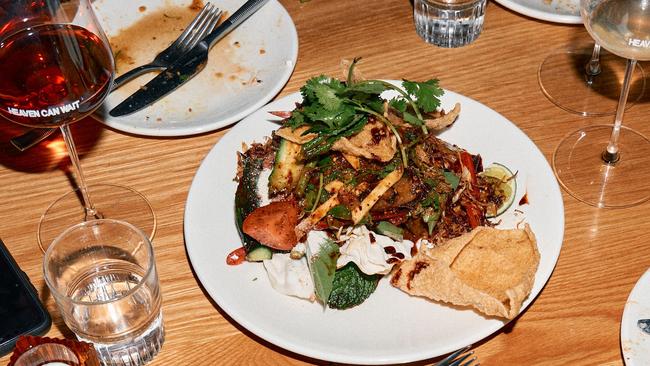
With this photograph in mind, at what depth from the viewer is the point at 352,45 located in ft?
7.91

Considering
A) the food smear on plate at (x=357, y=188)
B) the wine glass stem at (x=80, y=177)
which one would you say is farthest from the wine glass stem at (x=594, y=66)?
the wine glass stem at (x=80, y=177)

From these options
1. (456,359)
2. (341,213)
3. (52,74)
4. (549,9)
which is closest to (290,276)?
(341,213)

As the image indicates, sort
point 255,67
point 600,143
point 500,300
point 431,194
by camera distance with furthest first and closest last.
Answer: point 255,67 < point 600,143 < point 431,194 < point 500,300

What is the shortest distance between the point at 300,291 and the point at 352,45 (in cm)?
91

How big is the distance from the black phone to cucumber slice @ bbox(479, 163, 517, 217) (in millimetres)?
943

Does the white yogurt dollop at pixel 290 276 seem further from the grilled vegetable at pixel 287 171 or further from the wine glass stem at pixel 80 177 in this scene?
the wine glass stem at pixel 80 177

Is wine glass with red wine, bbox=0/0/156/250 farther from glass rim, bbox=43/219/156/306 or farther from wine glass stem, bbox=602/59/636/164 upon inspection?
wine glass stem, bbox=602/59/636/164

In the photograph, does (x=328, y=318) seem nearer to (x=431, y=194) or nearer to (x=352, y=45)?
(x=431, y=194)

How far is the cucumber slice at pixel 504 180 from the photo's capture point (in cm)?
187

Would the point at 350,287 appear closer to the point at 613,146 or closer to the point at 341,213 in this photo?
the point at 341,213

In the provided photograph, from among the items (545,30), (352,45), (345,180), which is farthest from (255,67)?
(545,30)

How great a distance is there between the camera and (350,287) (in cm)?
172

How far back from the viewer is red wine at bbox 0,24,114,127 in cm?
174

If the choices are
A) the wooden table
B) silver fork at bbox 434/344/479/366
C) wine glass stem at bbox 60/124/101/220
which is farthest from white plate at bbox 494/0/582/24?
wine glass stem at bbox 60/124/101/220
